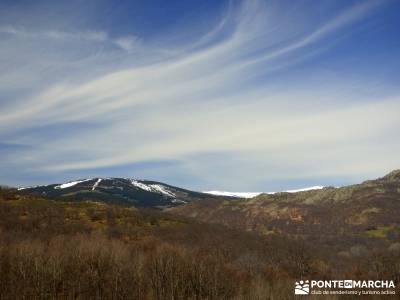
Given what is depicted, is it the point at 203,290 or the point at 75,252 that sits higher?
the point at 75,252

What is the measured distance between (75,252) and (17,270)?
57.0ft

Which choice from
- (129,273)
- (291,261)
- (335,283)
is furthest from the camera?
(291,261)

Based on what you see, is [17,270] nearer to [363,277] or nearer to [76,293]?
[76,293]

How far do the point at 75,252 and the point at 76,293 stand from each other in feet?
54.0

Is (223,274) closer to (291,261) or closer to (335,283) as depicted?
(335,283)

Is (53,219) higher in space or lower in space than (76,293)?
higher

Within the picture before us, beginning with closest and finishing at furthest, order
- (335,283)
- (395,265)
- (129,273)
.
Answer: (129,273)
(335,283)
(395,265)

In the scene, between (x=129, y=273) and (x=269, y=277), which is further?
(x=269, y=277)

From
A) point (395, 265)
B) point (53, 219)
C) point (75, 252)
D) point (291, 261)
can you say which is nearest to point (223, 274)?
point (75, 252)

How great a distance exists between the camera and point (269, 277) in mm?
123875

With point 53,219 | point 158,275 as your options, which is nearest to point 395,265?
point 158,275

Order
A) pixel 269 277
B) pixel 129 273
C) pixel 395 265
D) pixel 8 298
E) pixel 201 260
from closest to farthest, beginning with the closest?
1. pixel 8 298
2. pixel 129 273
3. pixel 201 260
4. pixel 269 277
5. pixel 395 265

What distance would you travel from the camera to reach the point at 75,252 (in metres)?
105

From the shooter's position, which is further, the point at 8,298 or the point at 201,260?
the point at 201,260
